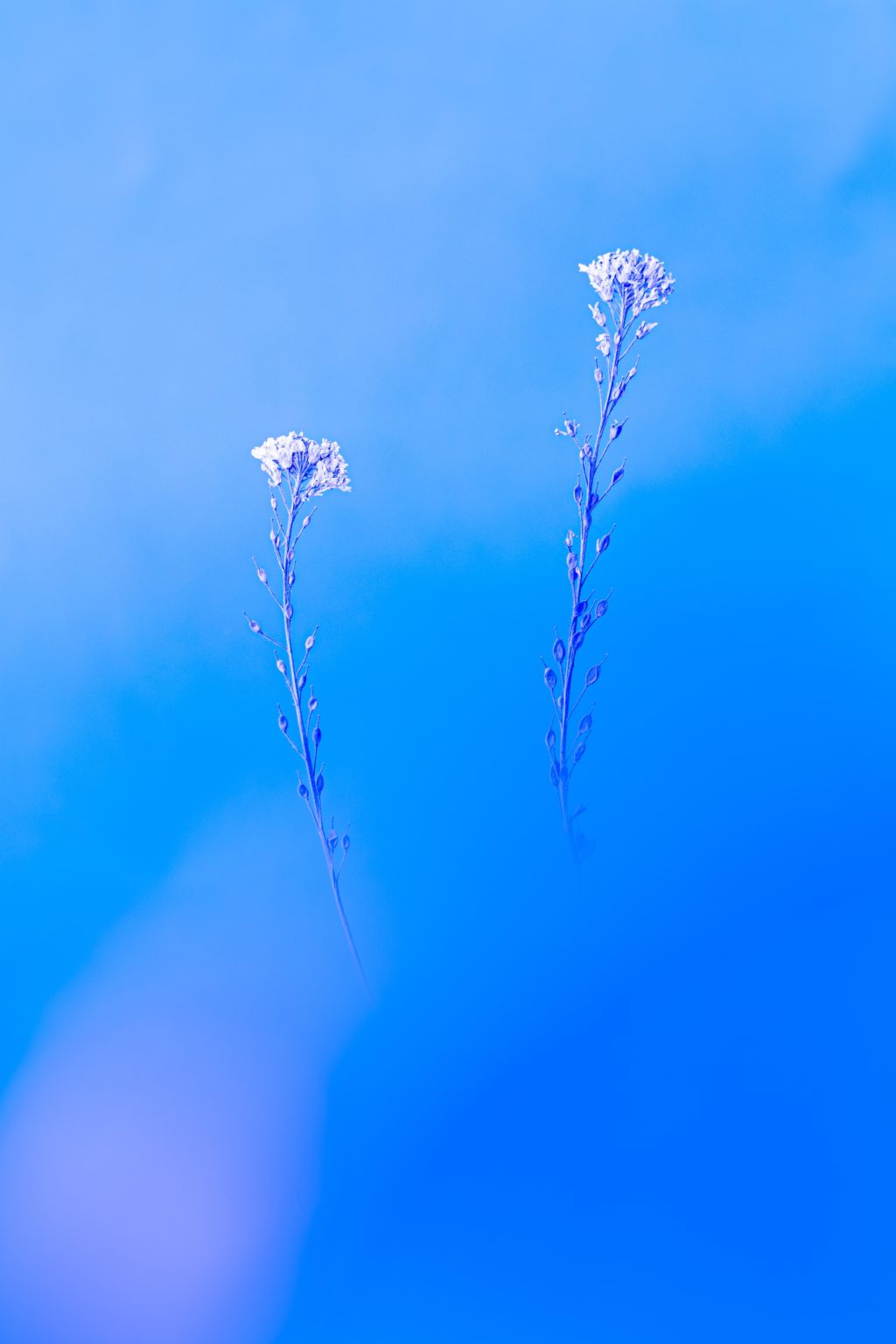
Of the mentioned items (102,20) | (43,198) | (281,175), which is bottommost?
(281,175)

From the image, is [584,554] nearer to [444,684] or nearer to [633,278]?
→ [444,684]

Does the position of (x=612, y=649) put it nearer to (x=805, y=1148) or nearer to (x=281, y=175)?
(x=805, y=1148)

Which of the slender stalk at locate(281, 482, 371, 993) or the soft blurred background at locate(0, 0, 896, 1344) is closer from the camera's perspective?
the soft blurred background at locate(0, 0, 896, 1344)

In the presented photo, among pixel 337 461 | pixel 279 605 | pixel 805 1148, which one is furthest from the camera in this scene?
pixel 279 605

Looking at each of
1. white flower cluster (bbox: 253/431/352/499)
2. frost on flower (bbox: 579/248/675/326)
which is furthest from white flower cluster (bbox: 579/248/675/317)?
white flower cluster (bbox: 253/431/352/499)

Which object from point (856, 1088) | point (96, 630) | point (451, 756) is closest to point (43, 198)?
point (96, 630)

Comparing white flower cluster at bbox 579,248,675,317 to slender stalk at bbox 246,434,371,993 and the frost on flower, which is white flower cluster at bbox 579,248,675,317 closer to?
the frost on flower

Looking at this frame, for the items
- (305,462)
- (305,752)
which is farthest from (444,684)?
(305,462)

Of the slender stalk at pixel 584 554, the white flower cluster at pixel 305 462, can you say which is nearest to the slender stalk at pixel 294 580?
the white flower cluster at pixel 305 462
